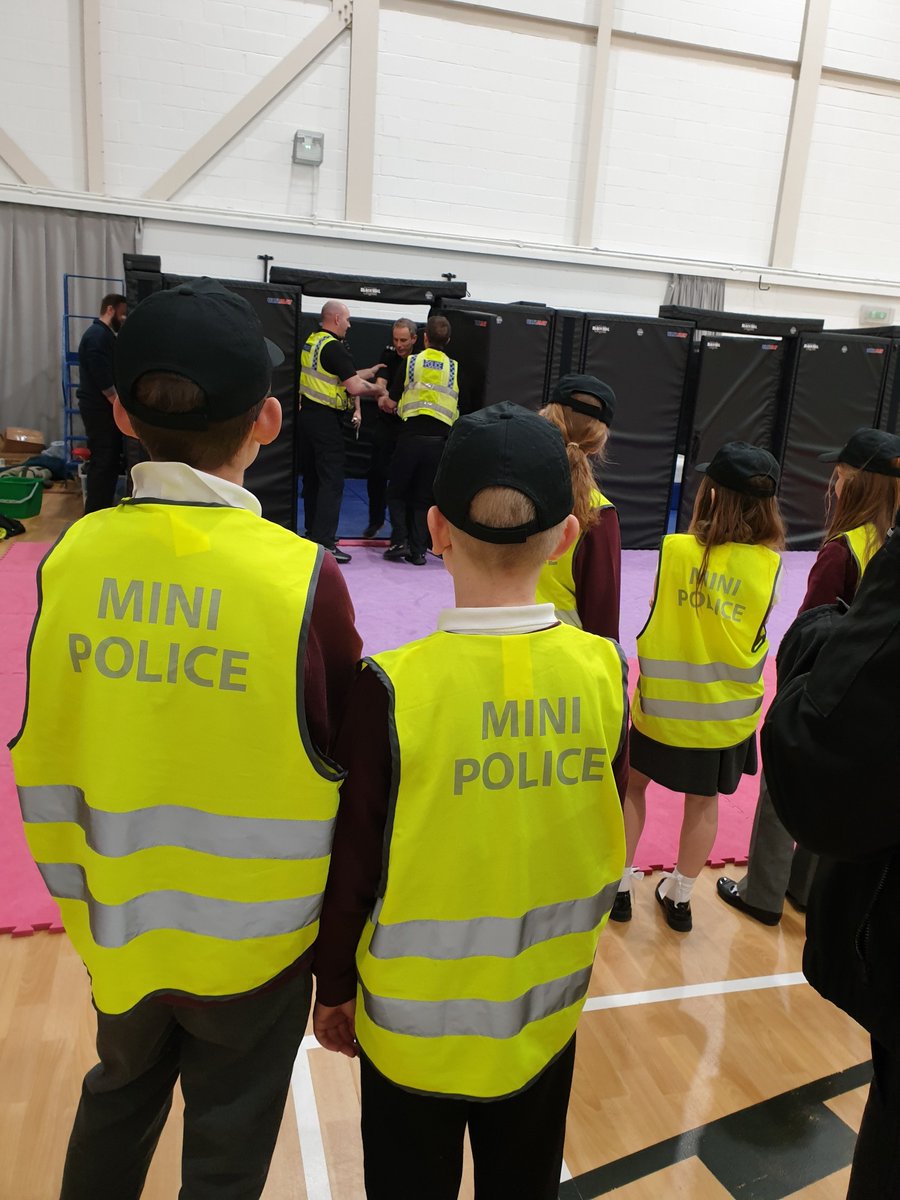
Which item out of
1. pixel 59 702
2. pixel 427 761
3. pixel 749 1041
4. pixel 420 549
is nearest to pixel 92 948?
pixel 59 702

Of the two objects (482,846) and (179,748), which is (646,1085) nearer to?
(482,846)

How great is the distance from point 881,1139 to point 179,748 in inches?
41.9

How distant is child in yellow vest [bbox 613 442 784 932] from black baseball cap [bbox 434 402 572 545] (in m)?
1.34

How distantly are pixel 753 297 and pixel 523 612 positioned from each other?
39.4 feet

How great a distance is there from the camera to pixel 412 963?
1199mm

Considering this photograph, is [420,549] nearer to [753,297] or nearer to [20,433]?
[20,433]

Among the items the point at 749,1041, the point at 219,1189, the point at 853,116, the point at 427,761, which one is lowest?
the point at 749,1041

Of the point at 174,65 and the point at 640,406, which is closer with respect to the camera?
the point at 640,406

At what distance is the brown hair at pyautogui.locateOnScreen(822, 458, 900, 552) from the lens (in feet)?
7.99

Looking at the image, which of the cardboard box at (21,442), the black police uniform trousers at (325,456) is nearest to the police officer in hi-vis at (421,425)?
the black police uniform trousers at (325,456)

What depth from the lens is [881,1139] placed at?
44.4 inches

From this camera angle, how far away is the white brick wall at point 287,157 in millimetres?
9867

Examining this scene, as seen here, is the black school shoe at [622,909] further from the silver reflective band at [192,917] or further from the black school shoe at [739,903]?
the silver reflective band at [192,917]

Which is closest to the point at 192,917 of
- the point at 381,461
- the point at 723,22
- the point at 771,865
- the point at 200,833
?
the point at 200,833
